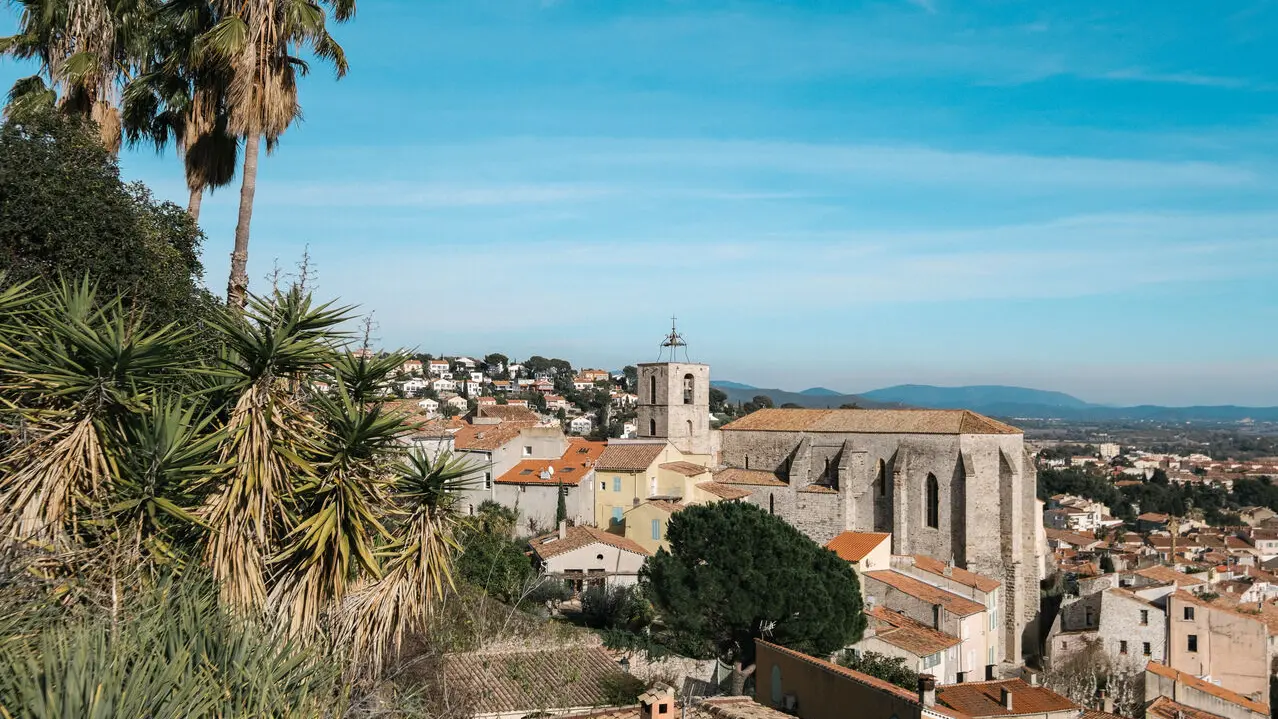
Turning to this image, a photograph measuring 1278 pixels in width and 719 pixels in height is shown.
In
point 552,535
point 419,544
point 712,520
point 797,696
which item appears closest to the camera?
point 419,544

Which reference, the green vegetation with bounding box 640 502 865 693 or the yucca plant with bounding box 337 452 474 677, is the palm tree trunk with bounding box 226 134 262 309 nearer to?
the yucca plant with bounding box 337 452 474 677

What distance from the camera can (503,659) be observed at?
746 inches

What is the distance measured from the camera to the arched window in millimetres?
41531

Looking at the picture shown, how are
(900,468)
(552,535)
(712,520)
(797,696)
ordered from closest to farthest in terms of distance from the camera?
(797,696) < (712,520) < (552,535) < (900,468)

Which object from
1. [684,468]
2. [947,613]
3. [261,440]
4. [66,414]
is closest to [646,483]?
[684,468]

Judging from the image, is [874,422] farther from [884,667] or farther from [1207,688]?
[884,667]

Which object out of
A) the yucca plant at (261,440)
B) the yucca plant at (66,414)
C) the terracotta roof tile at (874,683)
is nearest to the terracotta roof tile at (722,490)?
the terracotta roof tile at (874,683)

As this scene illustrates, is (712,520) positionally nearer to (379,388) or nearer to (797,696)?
(797,696)

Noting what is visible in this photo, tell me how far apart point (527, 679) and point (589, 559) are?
1512 centimetres

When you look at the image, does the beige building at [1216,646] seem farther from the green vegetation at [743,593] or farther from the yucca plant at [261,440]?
the yucca plant at [261,440]

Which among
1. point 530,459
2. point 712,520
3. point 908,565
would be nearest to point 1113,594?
point 908,565

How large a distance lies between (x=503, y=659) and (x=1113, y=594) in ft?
93.1

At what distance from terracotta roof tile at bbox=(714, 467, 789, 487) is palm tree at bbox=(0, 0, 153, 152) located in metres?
29.7

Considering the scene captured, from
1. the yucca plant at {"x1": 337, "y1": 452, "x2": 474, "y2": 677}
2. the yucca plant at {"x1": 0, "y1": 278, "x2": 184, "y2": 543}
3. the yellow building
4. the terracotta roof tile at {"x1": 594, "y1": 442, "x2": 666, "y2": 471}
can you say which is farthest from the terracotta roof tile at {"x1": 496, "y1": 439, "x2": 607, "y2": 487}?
the yucca plant at {"x1": 0, "y1": 278, "x2": 184, "y2": 543}
